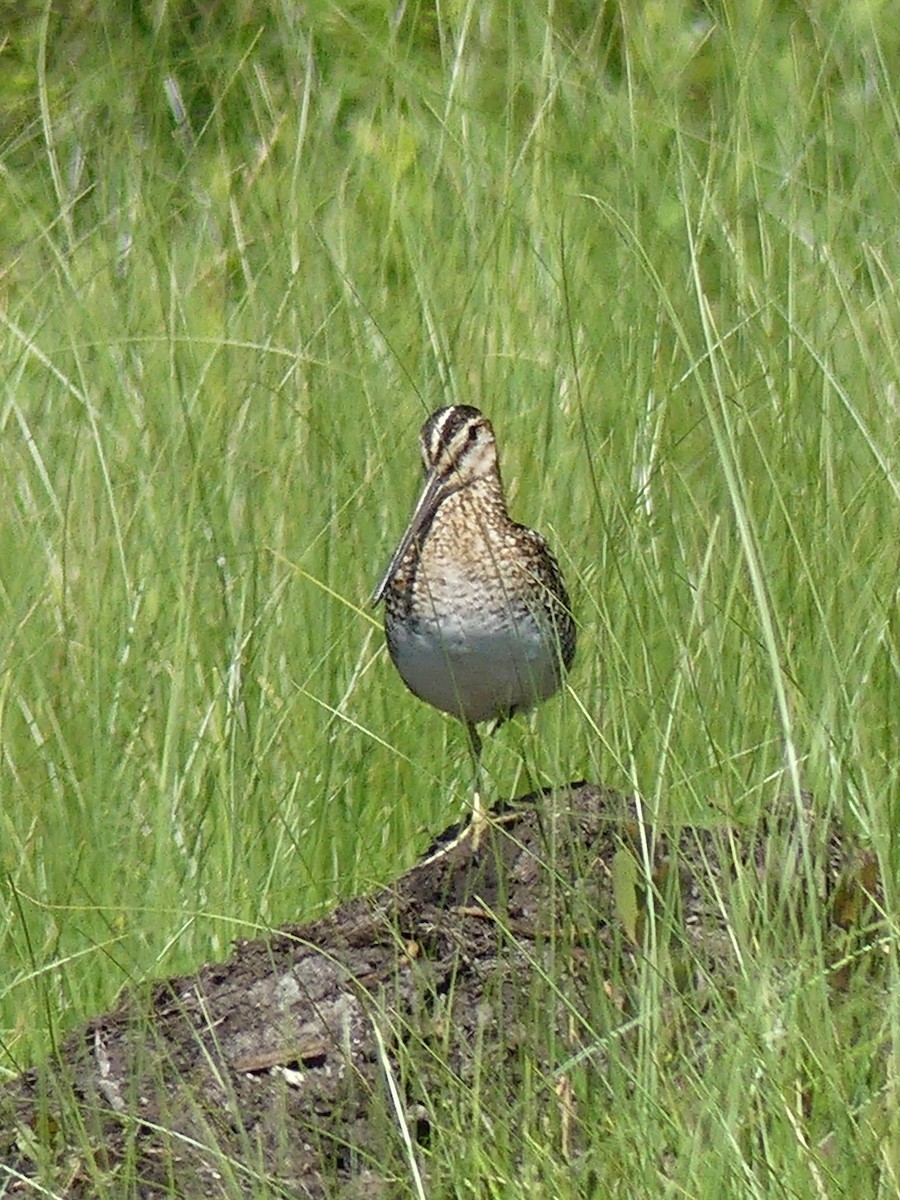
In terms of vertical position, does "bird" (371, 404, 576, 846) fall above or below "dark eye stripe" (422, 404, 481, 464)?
below

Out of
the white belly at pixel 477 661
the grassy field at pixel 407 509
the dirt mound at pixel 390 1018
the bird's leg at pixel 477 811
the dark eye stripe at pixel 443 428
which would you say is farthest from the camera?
the dark eye stripe at pixel 443 428

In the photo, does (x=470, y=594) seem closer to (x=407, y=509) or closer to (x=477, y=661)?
(x=477, y=661)

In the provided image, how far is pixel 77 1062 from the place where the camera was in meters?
2.84

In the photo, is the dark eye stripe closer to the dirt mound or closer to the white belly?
the white belly

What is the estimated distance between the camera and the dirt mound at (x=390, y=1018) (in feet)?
8.38

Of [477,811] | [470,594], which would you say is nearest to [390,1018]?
[477,811]

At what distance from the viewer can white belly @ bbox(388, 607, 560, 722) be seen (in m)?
3.61

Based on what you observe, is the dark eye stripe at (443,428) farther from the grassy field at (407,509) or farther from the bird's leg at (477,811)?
the bird's leg at (477,811)

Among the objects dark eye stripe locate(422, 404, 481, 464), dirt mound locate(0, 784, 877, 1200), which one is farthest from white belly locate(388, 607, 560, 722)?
dirt mound locate(0, 784, 877, 1200)

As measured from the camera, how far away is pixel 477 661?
11.9 feet

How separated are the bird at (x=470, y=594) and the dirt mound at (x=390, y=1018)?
0.59m

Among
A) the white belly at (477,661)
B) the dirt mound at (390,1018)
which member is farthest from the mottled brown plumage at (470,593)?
the dirt mound at (390,1018)

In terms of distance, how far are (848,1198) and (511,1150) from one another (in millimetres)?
400

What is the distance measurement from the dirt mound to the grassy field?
0.33 feet
